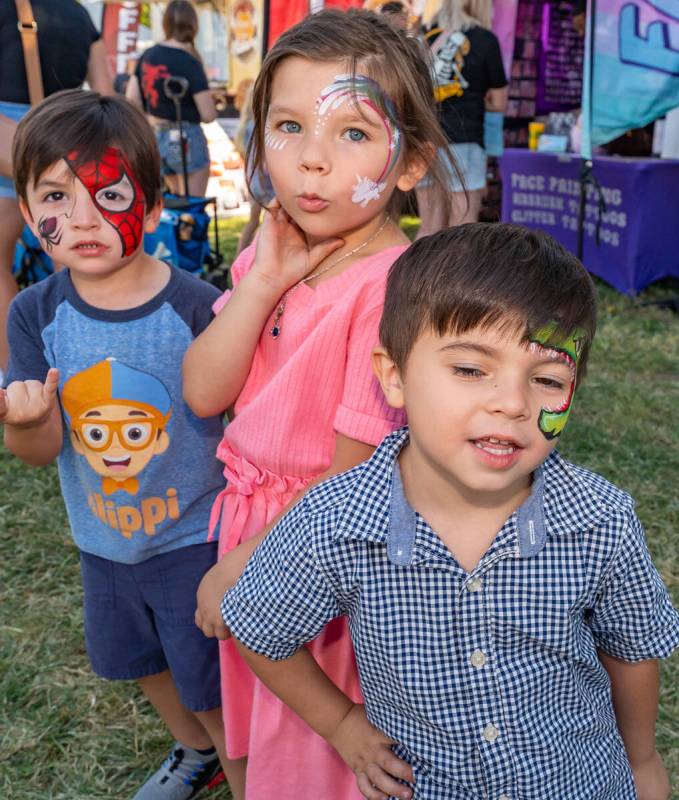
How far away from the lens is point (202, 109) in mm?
6441

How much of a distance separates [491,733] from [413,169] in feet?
3.01

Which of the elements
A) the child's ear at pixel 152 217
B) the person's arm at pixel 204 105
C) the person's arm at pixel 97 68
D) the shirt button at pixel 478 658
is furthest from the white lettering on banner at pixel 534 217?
the shirt button at pixel 478 658

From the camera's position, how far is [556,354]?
1146 mm

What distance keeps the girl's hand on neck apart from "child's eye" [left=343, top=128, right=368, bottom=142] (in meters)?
0.17

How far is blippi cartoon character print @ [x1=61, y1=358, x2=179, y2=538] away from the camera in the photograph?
1673mm

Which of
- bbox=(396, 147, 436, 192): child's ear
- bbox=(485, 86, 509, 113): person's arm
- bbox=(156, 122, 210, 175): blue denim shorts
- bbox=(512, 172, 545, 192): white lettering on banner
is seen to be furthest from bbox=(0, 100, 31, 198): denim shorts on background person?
bbox=(512, 172, 545, 192): white lettering on banner

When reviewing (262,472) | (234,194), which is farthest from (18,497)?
(234,194)

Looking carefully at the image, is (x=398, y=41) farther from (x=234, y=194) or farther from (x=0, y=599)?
(x=234, y=194)

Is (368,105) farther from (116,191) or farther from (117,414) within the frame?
(117,414)

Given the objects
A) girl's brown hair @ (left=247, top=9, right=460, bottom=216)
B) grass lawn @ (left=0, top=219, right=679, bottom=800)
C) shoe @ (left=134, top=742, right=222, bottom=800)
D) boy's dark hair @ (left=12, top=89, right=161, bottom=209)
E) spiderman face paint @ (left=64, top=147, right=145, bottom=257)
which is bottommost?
grass lawn @ (left=0, top=219, right=679, bottom=800)

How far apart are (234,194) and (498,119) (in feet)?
13.6

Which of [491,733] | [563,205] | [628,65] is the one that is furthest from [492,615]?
[563,205]

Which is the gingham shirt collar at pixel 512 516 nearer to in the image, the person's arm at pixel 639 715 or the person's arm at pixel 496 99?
the person's arm at pixel 639 715

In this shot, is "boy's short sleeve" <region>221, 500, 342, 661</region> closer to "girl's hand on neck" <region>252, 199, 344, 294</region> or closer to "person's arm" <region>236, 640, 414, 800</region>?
"person's arm" <region>236, 640, 414, 800</region>
